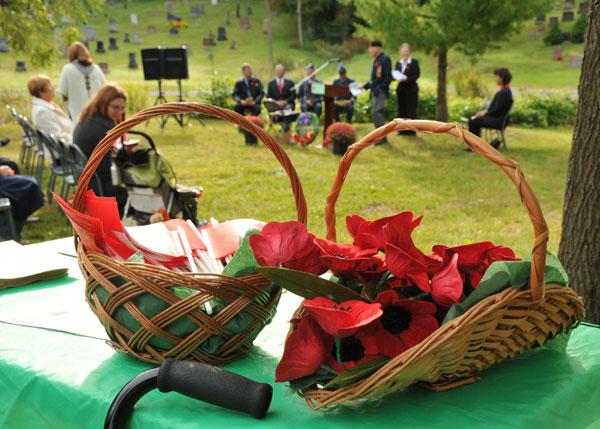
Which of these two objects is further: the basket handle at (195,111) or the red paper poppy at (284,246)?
the basket handle at (195,111)

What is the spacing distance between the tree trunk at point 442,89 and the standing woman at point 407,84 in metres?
0.93

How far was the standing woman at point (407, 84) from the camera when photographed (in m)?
10.3

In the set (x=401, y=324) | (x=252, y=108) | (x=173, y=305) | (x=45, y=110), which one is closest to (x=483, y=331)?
(x=401, y=324)

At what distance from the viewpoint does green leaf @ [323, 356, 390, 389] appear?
84 centimetres

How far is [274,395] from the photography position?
98 centimetres

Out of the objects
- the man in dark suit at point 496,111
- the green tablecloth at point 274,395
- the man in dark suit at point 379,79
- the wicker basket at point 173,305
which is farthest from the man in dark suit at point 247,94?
the wicker basket at point 173,305

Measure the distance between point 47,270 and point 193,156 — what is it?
7740 mm

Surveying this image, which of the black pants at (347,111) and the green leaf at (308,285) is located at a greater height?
the green leaf at (308,285)

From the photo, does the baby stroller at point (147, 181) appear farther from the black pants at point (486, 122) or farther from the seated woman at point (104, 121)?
the black pants at point (486, 122)

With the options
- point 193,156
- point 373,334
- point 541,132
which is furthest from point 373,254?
point 541,132

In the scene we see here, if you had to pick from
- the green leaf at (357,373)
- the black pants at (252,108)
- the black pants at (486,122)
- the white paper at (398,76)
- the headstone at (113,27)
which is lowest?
the black pants at (486,122)

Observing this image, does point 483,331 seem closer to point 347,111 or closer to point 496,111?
point 496,111

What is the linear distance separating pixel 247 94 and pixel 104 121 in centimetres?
752

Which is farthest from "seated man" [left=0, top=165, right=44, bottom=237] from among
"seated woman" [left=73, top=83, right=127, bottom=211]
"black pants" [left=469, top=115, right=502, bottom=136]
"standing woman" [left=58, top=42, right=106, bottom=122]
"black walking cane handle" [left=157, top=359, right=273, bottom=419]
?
"black pants" [left=469, top=115, right=502, bottom=136]
